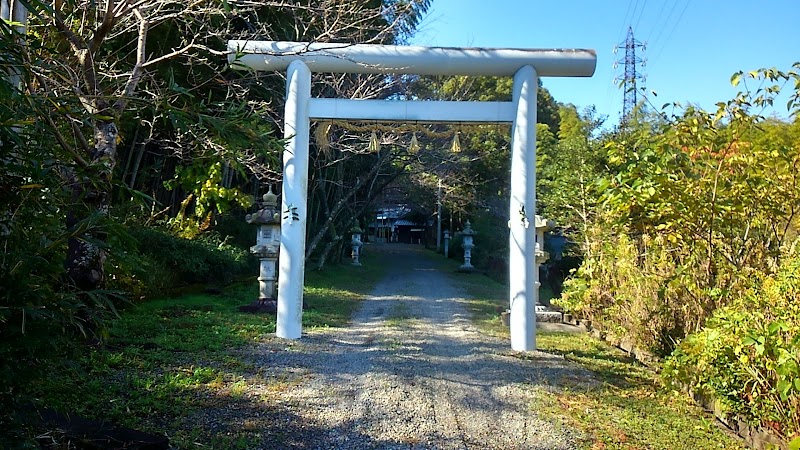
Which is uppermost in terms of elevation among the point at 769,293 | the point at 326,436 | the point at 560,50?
the point at 560,50

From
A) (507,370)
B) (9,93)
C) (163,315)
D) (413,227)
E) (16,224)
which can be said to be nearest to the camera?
(9,93)

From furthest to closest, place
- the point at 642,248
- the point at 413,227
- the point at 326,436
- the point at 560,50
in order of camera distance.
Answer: the point at 413,227
the point at 642,248
the point at 560,50
the point at 326,436

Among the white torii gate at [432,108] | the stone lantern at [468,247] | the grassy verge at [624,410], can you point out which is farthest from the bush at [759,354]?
the stone lantern at [468,247]

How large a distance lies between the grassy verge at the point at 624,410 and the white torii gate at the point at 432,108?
838 mm

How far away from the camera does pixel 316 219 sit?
15547mm

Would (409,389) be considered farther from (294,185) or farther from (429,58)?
(429,58)

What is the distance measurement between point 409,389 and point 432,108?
9.12 ft

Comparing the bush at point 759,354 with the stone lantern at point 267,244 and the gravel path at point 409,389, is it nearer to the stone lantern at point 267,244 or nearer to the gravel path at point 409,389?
the gravel path at point 409,389

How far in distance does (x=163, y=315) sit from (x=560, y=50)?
5.47 meters

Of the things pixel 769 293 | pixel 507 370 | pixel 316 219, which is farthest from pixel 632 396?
pixel 316 219

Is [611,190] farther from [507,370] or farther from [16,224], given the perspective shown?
[16,224]

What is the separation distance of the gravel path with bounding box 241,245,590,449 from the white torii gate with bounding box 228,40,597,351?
70 centimetres

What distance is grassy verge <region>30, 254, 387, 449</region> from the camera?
3.15m

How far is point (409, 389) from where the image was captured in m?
4.19
